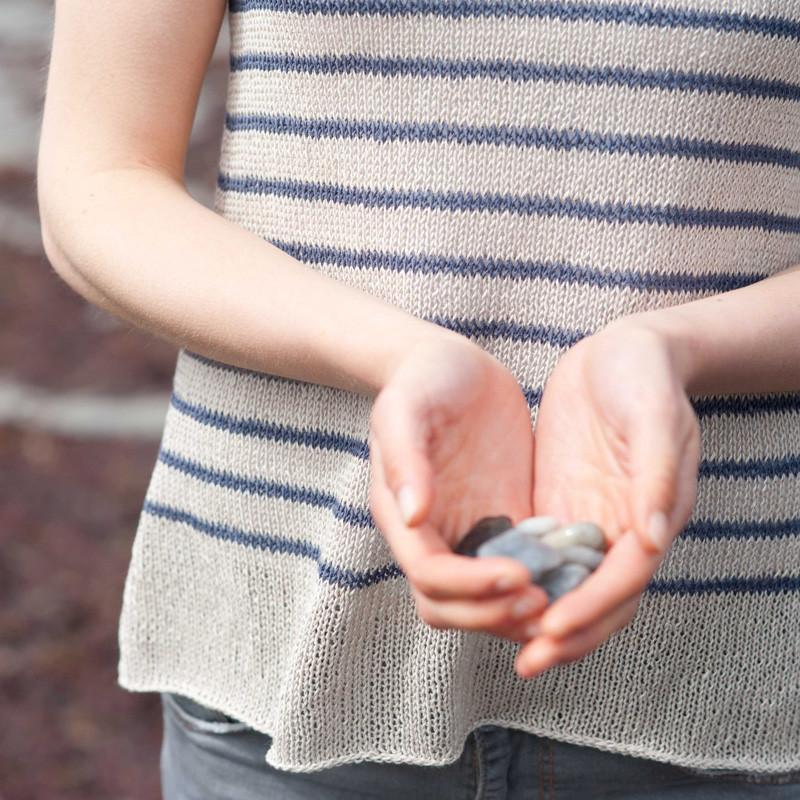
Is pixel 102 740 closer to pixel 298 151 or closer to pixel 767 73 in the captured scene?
pixel 298 151

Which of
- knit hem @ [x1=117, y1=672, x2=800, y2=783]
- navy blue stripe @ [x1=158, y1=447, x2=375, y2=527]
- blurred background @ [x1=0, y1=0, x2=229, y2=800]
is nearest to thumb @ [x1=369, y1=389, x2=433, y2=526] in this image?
navy blue stripe @ [x1=158, y1=447, x2=375, y2=527]

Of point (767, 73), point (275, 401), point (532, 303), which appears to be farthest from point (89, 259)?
point (767, 73)

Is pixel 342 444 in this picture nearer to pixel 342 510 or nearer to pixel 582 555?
pixel 342 510

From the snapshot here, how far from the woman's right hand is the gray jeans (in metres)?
0.17

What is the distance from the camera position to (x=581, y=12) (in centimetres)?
67

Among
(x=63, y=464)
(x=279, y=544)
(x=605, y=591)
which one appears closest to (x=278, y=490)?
(x=279, y=544)

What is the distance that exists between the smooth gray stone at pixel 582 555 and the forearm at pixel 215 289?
127mm

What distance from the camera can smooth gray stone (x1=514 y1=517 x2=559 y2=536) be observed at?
1.89 feet

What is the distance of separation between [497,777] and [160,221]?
0.38 metres

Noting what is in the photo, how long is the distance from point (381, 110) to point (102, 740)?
1336 millimetres

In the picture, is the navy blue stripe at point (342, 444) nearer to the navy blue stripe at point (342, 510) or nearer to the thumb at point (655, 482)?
the navy blue stripe at point (342, 510)

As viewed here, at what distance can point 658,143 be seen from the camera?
67cm

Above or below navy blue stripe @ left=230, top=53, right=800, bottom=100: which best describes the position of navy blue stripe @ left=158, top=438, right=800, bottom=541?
below

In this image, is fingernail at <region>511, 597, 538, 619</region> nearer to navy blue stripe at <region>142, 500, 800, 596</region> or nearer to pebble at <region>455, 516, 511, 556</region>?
pebble at <region>455, 516, 511, 556</region>
